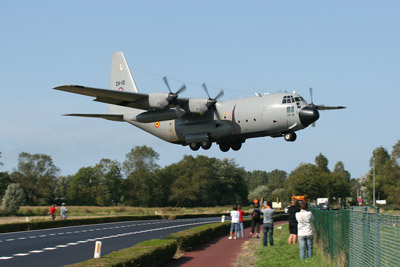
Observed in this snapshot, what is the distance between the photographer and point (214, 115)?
43.0m

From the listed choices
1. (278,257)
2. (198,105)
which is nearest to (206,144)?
(198,105)

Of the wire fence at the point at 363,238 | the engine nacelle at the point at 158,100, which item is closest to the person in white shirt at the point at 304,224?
the wire fence at the point at 363,238

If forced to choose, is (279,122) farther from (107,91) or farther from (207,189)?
(207,189)

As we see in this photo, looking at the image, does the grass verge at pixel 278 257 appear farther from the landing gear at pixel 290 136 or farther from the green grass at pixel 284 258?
the landing gear at pixel 290 136

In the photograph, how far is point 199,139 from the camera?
43.2m

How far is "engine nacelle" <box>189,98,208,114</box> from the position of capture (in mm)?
42906

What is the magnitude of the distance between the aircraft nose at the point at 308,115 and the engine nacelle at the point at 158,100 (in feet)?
33.3

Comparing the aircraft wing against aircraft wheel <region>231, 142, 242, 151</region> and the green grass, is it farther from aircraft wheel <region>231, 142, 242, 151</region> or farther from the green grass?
the green grass

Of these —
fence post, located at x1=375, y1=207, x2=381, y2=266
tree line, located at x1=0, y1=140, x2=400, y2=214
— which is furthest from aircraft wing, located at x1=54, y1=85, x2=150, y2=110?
tree line, located at x1=0, y1=140, x2=400, y2=214

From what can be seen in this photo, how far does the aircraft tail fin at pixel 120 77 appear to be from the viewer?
179 ft

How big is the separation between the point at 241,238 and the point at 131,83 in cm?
2743

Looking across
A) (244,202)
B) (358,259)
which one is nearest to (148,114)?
(358,259)

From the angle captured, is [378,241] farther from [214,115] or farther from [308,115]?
[214,115]

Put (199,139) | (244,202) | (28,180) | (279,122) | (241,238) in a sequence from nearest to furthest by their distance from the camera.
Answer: (241,238), (279,122), (199,139), (28,180), (244,202)
